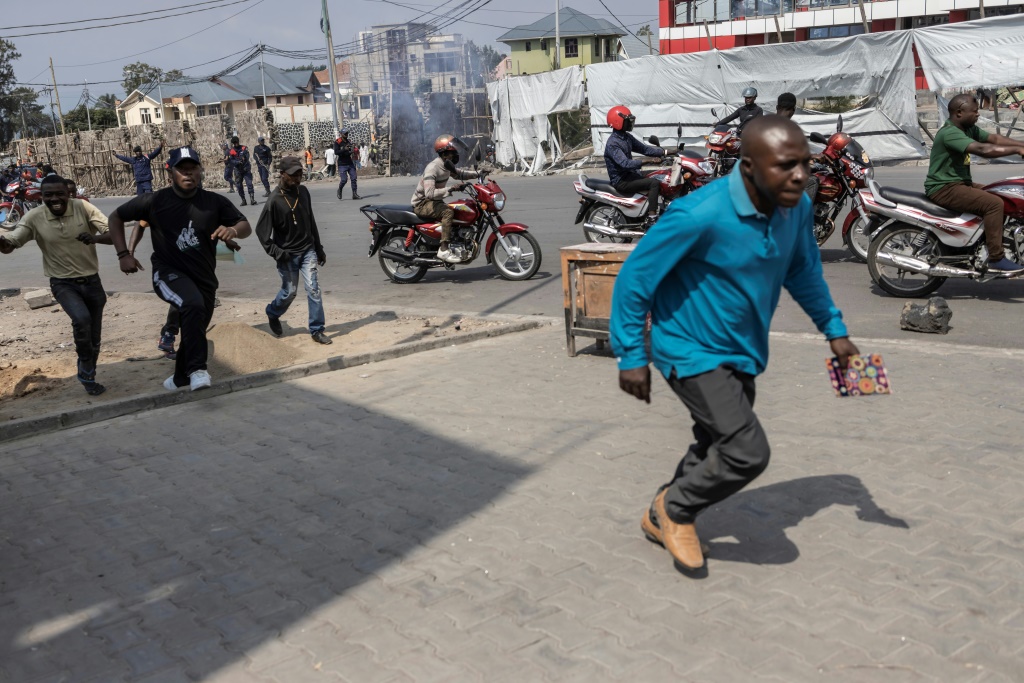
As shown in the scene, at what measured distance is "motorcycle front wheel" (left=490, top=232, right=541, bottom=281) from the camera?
11531 millimetres

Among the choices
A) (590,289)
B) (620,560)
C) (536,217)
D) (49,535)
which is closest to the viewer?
(620,560)

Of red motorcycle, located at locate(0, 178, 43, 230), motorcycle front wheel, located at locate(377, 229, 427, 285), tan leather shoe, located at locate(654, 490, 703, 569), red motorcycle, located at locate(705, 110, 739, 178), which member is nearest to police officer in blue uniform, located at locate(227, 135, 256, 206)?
red motorcycle, located at locate(0, 178, 43, 230)

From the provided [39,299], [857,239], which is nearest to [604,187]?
[857,239]

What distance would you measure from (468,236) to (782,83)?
1648 centimetres

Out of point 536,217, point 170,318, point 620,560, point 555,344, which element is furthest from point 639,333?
point 536,217

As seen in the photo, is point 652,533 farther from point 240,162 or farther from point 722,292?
point 240,162

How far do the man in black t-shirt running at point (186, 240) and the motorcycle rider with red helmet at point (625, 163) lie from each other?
5.72m

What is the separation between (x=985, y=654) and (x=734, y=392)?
119 centimetres

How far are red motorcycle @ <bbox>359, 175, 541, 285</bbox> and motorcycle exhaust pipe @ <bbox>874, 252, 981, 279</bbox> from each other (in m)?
3.97

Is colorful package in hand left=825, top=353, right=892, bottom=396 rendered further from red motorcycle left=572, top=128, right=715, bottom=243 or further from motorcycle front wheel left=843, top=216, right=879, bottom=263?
red motorcycle left=572, top=128, right=715, bottom=243

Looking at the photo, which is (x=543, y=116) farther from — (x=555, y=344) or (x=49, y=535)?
(x=49, y=535)

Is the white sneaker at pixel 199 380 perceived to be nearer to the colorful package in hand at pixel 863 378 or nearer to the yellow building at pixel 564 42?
the colorful package in hand at pixel 863 378

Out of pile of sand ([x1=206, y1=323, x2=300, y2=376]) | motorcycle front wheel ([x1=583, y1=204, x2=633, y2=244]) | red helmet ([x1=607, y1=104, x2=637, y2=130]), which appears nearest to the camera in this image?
pile of sand ([x1=206, y1=323, x2=300, y2=376])

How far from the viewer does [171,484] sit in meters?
5.32
